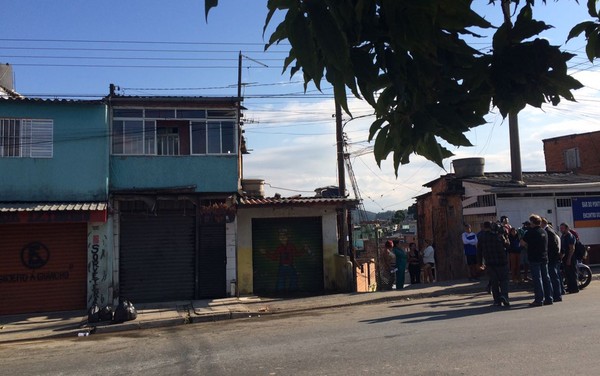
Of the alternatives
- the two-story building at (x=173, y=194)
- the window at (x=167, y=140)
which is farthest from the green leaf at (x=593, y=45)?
the window at (x=167, y=140)

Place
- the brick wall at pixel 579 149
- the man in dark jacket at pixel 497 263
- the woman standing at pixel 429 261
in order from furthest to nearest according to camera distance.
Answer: the brick wall at pixel 579 149 → the woman standing at pixel 429 261 → the man in dark jacket at pixel 497 263

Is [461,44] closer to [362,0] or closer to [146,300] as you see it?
[362,0]

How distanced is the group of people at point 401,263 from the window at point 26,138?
10334 millimetres

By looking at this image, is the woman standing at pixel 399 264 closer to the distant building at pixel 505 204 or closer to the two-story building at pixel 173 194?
the distant building at pixel 505 204

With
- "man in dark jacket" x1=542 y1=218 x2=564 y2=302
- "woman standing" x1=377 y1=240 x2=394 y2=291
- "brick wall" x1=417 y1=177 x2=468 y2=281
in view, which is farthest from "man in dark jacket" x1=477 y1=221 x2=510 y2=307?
"brick wall" x1=417 y1=177 x2=468 y2=281

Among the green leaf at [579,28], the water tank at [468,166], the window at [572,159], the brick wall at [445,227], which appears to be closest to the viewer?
the green leaf at [579,28]

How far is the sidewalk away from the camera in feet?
38.8

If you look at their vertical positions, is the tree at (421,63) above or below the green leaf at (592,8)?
below

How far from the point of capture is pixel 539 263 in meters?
10.1

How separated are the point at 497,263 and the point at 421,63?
9.54m

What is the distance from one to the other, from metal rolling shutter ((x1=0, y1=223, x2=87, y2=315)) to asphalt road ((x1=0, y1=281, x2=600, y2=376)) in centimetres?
439

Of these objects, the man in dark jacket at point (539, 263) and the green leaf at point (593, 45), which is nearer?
the green leaf at point (593, 45)

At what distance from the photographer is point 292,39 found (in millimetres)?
1468

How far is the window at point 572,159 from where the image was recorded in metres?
26.9
